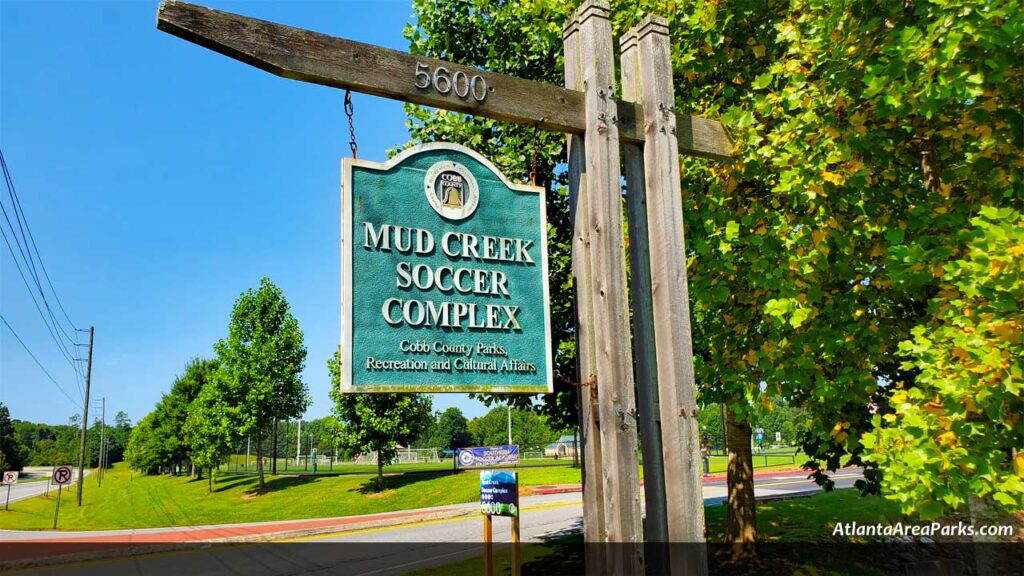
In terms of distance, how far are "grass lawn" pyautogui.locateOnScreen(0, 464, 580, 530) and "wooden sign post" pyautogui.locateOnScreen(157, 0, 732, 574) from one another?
23539 mm

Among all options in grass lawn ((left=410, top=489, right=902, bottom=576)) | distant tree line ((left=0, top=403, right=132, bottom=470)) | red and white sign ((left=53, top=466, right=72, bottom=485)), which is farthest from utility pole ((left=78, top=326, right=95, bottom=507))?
distant tree line ((left=0, top=403, right=132, bottom=470))

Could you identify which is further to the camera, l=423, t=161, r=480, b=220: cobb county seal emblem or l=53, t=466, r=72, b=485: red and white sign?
l=53, t=466, r=72, b=485: red and white sign

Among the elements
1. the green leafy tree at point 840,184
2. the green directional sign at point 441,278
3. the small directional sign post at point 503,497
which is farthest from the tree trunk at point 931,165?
the small directional sign post at point 503,497

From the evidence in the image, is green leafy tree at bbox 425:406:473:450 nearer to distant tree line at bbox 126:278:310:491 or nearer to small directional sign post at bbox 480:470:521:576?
distant tree line at bbox 126:278:310:491

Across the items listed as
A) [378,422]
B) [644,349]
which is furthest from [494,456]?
[378,422]

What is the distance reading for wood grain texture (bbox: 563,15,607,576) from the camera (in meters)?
3.94

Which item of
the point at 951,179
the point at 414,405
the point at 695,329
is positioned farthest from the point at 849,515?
the point at 414,405

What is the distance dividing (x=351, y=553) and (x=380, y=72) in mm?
14058

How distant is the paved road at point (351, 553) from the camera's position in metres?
13.8

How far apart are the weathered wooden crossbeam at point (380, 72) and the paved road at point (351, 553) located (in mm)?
10692

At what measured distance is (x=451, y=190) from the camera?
3947 mm

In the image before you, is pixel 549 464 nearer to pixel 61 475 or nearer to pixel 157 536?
pixel 61 475

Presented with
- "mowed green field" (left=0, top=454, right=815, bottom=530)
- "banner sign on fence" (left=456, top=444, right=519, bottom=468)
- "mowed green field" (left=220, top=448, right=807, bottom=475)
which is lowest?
"mowed green field" (left=220, top=448, right=807, bottom=475)

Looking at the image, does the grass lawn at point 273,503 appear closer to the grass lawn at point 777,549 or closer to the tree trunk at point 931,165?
the grass lawn at point 777,549
